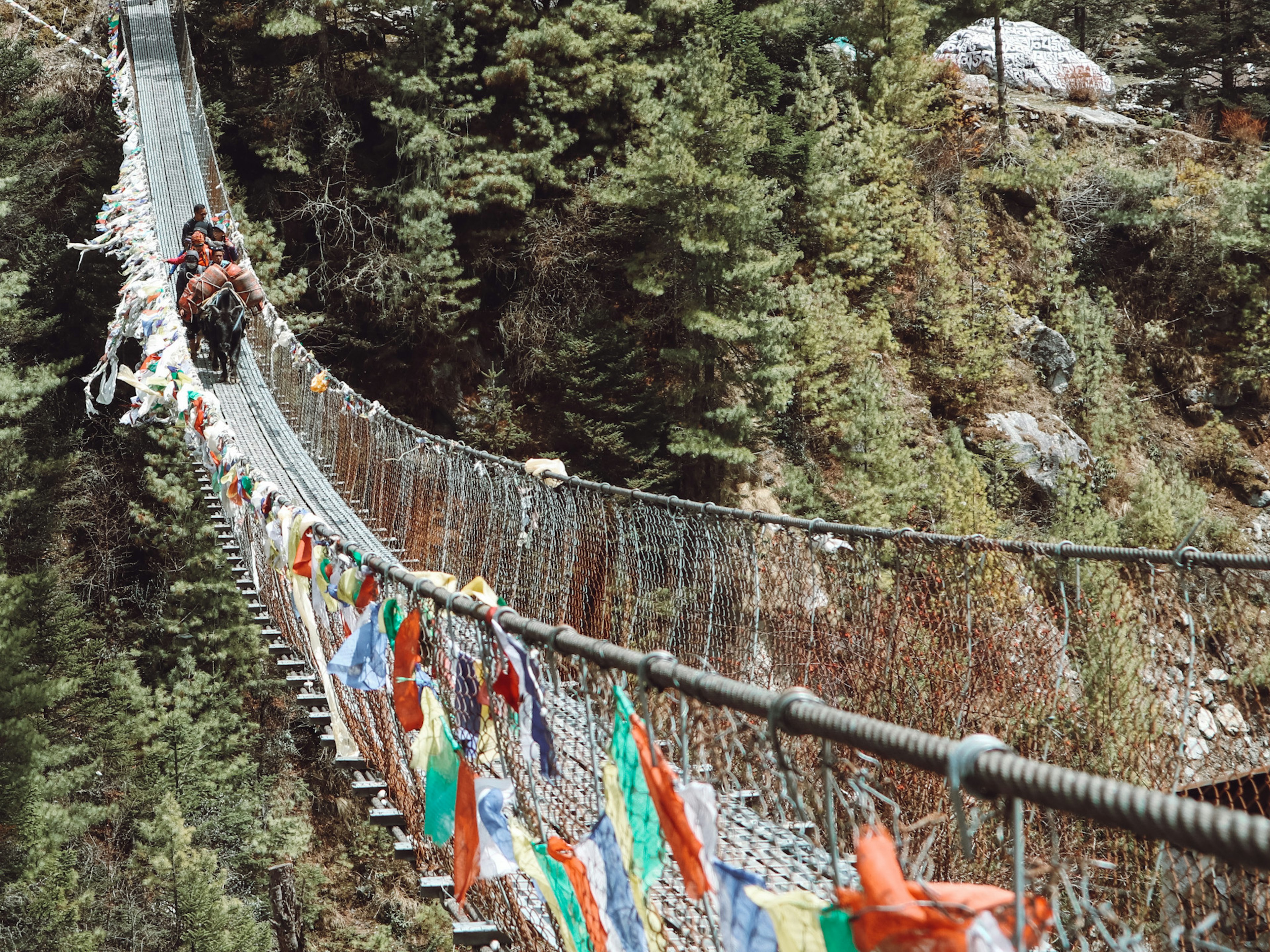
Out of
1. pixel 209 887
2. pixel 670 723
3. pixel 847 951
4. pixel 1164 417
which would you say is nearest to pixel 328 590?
pixel 670 723

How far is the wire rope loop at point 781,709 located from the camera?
103cm

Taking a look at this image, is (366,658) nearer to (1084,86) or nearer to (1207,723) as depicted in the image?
(1207,723)

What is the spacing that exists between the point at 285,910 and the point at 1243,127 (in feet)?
52.4

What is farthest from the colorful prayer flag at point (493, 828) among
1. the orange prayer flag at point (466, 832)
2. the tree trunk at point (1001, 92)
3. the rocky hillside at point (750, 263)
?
the tree trunk at point (1001, 92)

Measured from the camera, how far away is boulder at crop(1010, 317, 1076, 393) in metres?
12.8

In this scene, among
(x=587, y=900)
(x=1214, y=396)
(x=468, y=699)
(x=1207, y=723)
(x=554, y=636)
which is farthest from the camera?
(x=1214, y=396)

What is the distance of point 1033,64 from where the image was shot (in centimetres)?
1539

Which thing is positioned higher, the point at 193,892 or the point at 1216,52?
the point at 1216,52

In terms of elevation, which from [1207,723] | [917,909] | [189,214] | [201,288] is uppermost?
[189,214]

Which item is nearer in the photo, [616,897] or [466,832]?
[616,897]

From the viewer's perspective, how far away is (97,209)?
1141 cm

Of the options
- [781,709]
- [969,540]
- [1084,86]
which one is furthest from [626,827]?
[1084,86]

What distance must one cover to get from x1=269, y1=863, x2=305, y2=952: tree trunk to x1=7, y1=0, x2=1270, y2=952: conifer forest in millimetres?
662

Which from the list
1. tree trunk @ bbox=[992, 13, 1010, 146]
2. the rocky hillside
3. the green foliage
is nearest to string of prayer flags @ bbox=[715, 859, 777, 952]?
the rocky hillside
